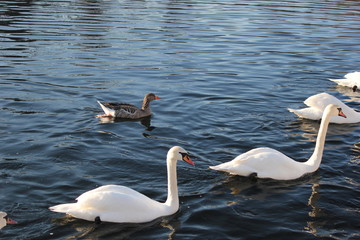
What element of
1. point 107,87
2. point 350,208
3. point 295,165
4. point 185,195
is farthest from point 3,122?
point 350,208

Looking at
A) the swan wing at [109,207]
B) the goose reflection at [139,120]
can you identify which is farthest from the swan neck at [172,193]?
the goose reflection at [139,120]

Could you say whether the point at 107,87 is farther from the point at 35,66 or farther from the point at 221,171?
the point at 221,171

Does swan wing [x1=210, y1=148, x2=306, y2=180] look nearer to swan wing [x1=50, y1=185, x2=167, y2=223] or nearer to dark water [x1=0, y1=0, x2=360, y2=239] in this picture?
dark water [x1=0, y1=0, x2=360, y2=239]

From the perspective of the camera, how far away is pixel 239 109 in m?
16.1

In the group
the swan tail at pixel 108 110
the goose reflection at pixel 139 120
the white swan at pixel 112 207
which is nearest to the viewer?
the white swan at pixel 112 207

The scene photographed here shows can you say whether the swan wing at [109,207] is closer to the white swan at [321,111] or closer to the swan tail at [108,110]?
the swan tail at [108,110]

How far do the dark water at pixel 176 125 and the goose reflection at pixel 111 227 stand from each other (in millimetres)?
31

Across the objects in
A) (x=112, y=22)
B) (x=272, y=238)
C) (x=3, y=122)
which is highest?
(x=112, y=22)

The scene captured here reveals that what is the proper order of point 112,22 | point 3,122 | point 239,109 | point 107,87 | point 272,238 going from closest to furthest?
1. point 272,238
2. point 3,122
3. point 239,109
4. point 107,87
5. point 112,22

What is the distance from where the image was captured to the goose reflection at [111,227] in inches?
335

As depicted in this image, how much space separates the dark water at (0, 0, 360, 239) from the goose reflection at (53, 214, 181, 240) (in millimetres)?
31

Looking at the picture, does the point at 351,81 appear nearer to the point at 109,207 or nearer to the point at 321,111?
the point at 321,111

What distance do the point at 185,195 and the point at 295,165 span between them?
244 cm

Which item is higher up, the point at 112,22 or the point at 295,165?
the point at 112,22
